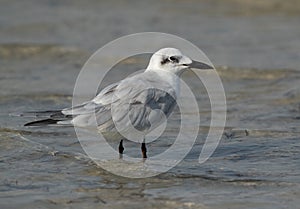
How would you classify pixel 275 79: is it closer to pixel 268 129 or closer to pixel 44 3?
pixel 268 129

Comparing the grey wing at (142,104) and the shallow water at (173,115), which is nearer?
the shallow water at (173,115)

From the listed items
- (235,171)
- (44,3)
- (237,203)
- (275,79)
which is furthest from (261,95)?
(44,3)

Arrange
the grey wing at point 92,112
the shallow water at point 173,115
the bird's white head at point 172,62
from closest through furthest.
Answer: the shallow water at point 173,115 < the grey wing at point 92,112 < the bird's white head at point 172,62

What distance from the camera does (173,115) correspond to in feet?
27.5

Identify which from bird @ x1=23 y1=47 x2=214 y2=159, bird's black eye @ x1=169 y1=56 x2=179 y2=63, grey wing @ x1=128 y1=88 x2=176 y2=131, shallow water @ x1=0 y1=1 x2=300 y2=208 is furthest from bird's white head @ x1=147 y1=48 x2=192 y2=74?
shallow water @ x1=0 y1=1 x2=300 y2=208

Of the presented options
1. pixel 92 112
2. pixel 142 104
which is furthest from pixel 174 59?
pixel 92 112

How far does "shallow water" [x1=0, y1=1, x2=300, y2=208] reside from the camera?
226 inches

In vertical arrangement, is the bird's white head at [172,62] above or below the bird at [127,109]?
above

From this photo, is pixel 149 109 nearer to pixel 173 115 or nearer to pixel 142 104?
pixel 142 104

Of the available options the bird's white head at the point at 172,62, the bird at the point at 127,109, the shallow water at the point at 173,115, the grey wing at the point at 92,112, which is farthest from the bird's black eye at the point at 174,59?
the shallow water at the point at 173,115

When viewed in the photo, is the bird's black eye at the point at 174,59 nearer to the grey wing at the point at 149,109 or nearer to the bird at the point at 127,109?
the bird at the point at 127,109

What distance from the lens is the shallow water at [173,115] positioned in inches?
226

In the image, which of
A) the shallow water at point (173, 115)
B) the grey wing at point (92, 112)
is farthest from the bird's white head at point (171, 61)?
the shallow water at point (173, 115)

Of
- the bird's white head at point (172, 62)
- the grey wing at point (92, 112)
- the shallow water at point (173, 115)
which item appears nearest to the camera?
the shallow water at point (173, 115)
